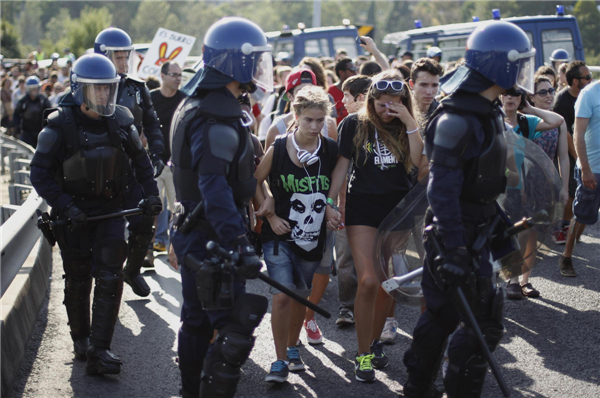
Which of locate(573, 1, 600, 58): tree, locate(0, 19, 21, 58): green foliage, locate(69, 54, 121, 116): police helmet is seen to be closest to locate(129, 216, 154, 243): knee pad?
locate(69, 54, 121, 116): police helmet

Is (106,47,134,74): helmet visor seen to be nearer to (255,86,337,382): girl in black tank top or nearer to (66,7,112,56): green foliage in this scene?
(255,86,337,382): girl in black tank top

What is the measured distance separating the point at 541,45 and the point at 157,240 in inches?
422

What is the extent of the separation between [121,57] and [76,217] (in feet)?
8.30

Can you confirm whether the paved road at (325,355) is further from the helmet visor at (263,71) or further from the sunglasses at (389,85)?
the helmet visor at (263,71)

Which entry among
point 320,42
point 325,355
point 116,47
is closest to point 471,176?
point 325,355

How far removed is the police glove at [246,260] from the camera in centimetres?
339

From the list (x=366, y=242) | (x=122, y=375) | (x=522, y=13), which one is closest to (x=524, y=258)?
(x=366, y=242)

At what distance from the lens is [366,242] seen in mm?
4766

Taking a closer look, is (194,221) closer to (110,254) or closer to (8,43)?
(110,254)

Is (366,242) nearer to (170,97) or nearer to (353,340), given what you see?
(353,340)

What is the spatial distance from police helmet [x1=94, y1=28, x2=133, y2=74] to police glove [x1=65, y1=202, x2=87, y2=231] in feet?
7.91

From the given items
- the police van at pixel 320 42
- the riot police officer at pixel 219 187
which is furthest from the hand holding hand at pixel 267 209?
the police van at pixel 320 42

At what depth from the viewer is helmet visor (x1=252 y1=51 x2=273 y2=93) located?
372cm

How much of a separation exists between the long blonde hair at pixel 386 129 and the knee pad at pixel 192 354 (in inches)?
66.0
